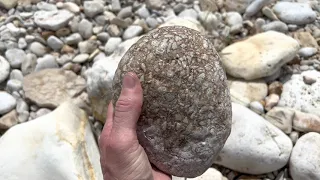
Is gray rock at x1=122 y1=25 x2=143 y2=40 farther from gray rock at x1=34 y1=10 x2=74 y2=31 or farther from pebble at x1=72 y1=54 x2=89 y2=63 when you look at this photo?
gray rock at x1=34 y1=10 x2=74 y2=31

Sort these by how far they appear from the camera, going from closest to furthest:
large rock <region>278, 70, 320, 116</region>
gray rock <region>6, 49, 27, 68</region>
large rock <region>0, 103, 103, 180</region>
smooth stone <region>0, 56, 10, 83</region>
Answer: large rock <region>0, 103, 103, 180</region> → large rock <region>278, 70, 320, 116</region> → smooth stone <region>0, 56, 10, 83</region> → gray rock <region>6, 49, 27, 68</region>

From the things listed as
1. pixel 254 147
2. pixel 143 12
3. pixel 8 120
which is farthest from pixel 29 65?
pixel 254 147

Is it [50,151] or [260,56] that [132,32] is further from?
[50,151]

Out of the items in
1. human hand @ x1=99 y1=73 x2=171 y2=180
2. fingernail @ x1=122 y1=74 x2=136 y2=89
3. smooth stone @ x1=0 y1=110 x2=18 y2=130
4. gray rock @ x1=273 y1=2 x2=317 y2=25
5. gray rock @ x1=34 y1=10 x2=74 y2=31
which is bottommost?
smooth stone @ x1=0 y1=110 x2=18 y2=130

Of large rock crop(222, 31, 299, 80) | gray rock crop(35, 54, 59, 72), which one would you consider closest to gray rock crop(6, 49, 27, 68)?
gray rock crop(35, 54, 59, 72)

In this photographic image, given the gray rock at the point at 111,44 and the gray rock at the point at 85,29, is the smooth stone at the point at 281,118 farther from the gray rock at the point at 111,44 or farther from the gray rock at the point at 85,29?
the gray rock at the point at 85,29

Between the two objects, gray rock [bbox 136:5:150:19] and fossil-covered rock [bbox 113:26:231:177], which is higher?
fossil-covered rock [bbox 113:26:231:177]

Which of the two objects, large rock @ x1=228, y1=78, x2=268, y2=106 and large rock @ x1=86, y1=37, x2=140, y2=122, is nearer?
large rock @ x1=86, y1=37, x2=140, y2=122

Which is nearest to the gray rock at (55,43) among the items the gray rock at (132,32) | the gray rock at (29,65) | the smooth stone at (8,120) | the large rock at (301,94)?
the gray rock at (29,65)
